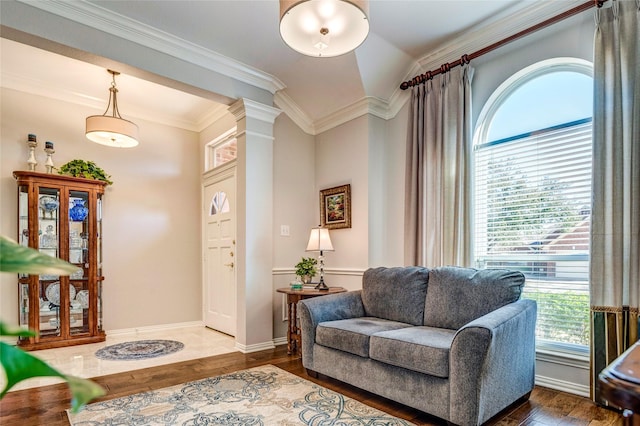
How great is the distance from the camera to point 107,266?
457 cm

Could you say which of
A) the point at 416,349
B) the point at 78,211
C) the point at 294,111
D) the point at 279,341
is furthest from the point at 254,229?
the point at 416,349

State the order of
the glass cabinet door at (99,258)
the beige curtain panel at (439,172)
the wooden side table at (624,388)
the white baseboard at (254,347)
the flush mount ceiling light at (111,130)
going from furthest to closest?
the glass cabinet door at (99,258), the white baseboard at (254,347), the flush mount ceiling light at (111,130), the beige curtain panel at (439,172), the wooden side table at (624,388)

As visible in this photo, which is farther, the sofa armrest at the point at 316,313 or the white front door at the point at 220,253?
the white front door at the point at 220,253

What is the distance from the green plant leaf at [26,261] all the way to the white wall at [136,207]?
4.57 m

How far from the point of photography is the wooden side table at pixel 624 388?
0.65 meters

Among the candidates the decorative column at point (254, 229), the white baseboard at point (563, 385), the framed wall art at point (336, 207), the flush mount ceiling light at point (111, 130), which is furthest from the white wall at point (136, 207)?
the white baseboard at point (563, 385)

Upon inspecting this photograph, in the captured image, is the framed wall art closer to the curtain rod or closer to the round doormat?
the curtain rod

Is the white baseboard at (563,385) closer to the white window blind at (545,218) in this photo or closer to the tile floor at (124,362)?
the white window blind at (545,218)

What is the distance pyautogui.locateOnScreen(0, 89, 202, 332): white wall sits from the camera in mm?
4059

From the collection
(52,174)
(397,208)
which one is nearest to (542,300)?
(397,208)

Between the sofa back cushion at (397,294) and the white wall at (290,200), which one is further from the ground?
the white wall at (290,200)

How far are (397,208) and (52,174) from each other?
374 cm

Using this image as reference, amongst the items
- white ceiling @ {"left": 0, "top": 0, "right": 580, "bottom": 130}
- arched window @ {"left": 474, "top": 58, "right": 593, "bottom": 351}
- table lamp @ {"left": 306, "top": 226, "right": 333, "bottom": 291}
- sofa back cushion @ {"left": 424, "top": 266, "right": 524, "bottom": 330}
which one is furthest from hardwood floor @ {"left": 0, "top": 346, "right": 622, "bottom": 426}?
white ceiling @ {"left": 0, "top": 0, "right": 580, "bottom": 130}

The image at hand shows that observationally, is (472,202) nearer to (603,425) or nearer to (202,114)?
(603,425)
